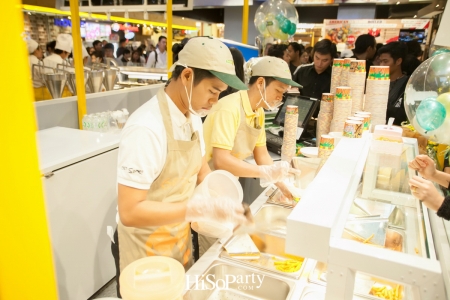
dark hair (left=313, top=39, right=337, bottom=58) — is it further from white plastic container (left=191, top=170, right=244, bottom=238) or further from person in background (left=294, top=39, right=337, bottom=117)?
white plastic container (left=191, top=170, right=244, bottom=238)

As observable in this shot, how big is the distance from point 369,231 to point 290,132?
1232 millimetres

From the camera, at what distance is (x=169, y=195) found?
4.90 ft

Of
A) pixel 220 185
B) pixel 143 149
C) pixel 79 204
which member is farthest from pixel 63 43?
pixel 143 149

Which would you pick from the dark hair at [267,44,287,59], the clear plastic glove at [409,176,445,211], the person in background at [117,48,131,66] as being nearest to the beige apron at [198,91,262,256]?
the clear plastic glove at [409,176,445,211]

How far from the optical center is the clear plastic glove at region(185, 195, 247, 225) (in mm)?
1317

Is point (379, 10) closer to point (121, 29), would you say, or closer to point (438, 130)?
point (438, 130)

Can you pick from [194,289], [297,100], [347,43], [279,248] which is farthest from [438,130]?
[347,43]

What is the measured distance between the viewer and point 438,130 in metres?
1.23

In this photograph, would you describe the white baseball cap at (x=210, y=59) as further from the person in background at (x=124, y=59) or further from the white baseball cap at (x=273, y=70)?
the person in background at (x=124, y=59)

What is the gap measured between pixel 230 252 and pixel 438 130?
985 mm

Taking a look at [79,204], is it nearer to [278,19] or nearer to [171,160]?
[171,160]

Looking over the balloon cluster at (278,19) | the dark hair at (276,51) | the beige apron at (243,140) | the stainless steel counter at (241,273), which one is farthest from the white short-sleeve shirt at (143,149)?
the dark hair at (276,51)

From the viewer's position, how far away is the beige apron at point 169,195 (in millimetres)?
1433

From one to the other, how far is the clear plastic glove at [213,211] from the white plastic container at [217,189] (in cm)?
11
